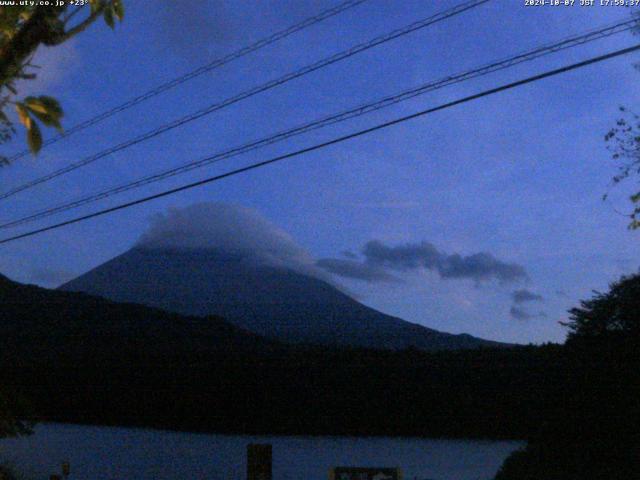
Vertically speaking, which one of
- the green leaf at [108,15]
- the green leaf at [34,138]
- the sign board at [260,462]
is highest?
the green leaf at [108,15]

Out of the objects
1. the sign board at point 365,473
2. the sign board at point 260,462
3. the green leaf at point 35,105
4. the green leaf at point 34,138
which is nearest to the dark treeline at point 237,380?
the sign board at point 365,473

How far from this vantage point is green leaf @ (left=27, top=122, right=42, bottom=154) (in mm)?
9648

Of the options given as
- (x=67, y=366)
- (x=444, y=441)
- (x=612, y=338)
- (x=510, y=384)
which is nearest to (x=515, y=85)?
(x=612, y=338)

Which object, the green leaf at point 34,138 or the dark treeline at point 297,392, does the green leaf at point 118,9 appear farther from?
the dark treeline at point 297,392

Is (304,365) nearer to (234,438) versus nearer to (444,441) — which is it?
(234,438)

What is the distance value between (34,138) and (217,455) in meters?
26.2

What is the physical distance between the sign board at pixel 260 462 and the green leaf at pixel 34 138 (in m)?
4.38

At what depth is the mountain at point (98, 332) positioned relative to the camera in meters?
49.1

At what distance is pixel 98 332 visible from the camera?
5525cm

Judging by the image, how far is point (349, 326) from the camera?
7250 centimetres

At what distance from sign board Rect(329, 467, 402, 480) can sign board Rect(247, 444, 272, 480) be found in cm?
81

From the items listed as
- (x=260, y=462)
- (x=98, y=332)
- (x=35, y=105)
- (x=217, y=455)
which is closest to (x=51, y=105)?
(x=35, y=105)

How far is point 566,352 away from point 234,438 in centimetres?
2446

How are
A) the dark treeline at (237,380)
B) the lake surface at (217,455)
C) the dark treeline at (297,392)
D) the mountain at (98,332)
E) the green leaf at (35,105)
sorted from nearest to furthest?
the green leaf at (35,105) → the lake surface at (217,455) → the dark treeline at (237,380) → the dark treeline at (297,392) → the mountain at (98,332)
